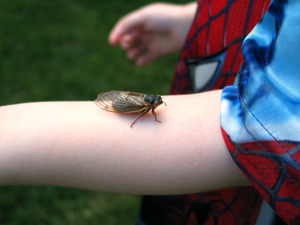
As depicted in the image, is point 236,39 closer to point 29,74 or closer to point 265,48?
point 265,48

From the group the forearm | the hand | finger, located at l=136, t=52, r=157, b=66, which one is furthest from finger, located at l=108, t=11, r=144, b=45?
the forearm

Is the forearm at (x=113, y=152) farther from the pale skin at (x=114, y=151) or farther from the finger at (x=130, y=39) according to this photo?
the finger at (x=130, y=39)

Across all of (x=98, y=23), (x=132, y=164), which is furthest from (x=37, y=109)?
(x=98, y=23)

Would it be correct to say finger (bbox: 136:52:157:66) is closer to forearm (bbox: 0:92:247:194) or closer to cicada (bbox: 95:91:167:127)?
cicada (bbox: 95:91:167:127)

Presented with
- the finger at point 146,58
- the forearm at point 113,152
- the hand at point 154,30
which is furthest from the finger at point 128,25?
the forearm at point 113,152

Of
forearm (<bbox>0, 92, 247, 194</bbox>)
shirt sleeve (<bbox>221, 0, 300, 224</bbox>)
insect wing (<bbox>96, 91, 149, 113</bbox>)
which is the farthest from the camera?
insect wing (<bbox>96, 91, 149, 113</bbox>)

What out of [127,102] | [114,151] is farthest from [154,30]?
[114,151]
